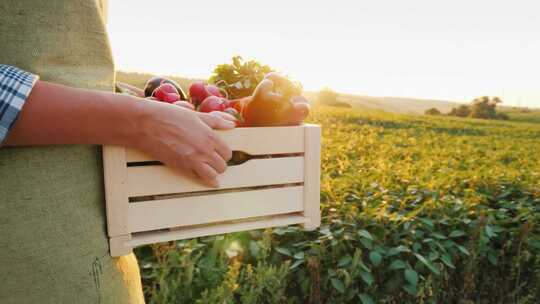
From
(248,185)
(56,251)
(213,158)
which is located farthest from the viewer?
(248,185)

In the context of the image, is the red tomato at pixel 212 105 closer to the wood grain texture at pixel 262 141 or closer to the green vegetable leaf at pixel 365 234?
the wood grain texture at pixel 262 141

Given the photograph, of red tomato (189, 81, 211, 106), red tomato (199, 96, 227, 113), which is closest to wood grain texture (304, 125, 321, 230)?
red tomato (199, 96, 227, 113)

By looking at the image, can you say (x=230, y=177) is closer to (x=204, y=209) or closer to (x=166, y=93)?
(x=204, y=209)

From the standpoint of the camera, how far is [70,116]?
3.51ft

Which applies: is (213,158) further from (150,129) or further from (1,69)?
(1,69)

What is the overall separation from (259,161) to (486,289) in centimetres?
243

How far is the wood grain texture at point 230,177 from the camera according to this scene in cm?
133

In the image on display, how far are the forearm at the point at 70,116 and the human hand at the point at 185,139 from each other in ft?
0.14

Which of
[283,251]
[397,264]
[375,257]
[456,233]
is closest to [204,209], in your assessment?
[283,251]

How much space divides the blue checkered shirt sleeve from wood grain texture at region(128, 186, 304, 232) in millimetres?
413

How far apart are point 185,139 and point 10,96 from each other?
37 cm

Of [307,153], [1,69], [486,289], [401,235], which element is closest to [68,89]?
[1,69]

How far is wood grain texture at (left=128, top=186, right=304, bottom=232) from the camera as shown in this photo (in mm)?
1360

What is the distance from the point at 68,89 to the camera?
107 centimetres
